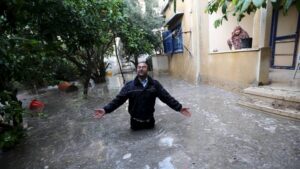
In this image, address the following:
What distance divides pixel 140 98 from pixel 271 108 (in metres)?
2.46

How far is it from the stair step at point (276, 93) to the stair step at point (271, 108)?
6.5 inches

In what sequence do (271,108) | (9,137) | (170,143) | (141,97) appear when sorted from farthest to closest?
(271,108)
(141,97)
(170,143)
(9,137)

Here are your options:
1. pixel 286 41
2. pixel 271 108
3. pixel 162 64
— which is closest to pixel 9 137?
pixel 271 108

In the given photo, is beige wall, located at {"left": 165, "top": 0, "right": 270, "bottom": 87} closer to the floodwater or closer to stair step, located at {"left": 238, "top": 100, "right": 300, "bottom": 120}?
stair step, located at {"left": 238, "top": 100, "right": 300, "bottom": 120}

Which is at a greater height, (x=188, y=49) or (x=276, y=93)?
(x=188, y=49)

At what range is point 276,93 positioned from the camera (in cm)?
385

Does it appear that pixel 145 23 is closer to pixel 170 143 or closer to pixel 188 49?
pixel 188 49

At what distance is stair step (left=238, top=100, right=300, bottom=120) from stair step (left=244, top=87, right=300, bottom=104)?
0.16 m

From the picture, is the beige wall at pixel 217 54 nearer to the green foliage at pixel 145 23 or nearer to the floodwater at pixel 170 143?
the floodwater at pixel 170 143

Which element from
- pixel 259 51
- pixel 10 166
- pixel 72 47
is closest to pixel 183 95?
pixel 259 51

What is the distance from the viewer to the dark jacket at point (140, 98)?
3260mm

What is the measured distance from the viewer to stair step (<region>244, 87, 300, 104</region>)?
3.52 metres

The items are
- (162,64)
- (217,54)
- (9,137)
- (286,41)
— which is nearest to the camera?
(9,137)

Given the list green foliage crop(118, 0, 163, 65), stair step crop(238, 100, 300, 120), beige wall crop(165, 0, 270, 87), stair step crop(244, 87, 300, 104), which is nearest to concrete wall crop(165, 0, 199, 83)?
beige wall crop(165, 0, 270, 87)
